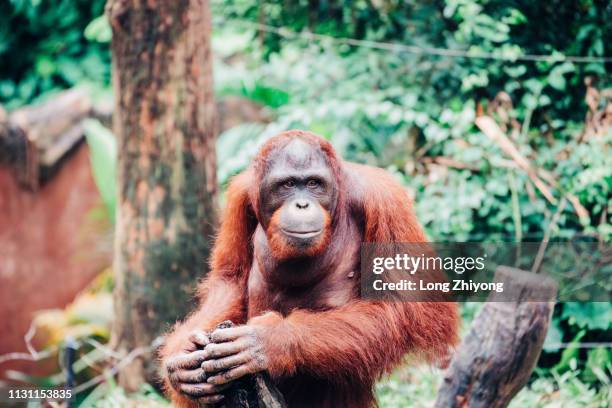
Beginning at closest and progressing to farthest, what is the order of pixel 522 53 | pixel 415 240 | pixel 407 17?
1. pixel 415 240
2. pixel 522 53
3. pixel 407 17

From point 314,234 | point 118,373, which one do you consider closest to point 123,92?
point 118,373

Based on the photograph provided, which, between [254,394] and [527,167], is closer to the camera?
[254,394]

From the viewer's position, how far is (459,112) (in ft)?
20.3

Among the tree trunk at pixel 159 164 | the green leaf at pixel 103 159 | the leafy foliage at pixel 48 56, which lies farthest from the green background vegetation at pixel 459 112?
the leafy foliage at pixel 48 56

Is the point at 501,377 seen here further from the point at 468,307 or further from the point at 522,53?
the point at 522,53

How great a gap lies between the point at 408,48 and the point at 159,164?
2.48 m

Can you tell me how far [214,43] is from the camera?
8.44 meters

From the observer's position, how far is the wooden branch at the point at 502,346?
383cm

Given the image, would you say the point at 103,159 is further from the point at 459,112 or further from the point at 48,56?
the point at 48,56

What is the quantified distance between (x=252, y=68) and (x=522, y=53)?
2.97 m

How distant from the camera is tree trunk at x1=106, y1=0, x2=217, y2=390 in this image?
16.9 ft

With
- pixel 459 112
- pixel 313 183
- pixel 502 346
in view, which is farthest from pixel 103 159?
pixel 502 346

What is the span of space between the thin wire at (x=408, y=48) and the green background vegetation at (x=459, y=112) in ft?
0.14

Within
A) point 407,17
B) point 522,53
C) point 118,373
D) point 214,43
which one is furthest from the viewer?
point 214,43
